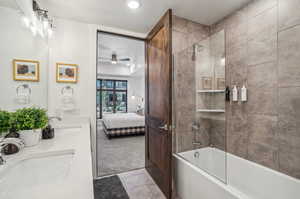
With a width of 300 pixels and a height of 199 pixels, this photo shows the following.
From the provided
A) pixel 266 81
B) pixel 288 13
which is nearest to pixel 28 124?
pixel 266 81

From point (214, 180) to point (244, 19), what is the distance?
211 centimetres

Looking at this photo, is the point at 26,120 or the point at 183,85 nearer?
the point at 26,120

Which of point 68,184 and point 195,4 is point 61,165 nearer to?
point 68,184

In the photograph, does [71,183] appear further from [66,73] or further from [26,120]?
[66,73]

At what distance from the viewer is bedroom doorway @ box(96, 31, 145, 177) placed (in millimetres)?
2846

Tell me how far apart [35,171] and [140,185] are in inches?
60.7

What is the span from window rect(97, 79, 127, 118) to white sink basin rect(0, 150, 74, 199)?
651 cm

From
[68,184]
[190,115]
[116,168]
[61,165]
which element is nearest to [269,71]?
[190,115]

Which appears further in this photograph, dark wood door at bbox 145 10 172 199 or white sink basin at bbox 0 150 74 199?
dark wood door at bbox 145 10 172 199

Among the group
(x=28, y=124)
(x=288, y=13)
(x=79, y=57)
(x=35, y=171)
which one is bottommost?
(x=35, y=171)

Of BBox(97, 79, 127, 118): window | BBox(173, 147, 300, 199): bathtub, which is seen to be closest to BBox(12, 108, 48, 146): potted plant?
BBox(173, 147, 300, 199): bathtub

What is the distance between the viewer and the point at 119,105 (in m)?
7.98

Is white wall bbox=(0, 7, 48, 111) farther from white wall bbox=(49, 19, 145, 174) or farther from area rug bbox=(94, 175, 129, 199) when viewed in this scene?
area rug bbox=(94, 175, 129, 199)

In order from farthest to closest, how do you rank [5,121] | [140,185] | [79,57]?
1. [79,57]
2. [140,185]
3. [5,121]
